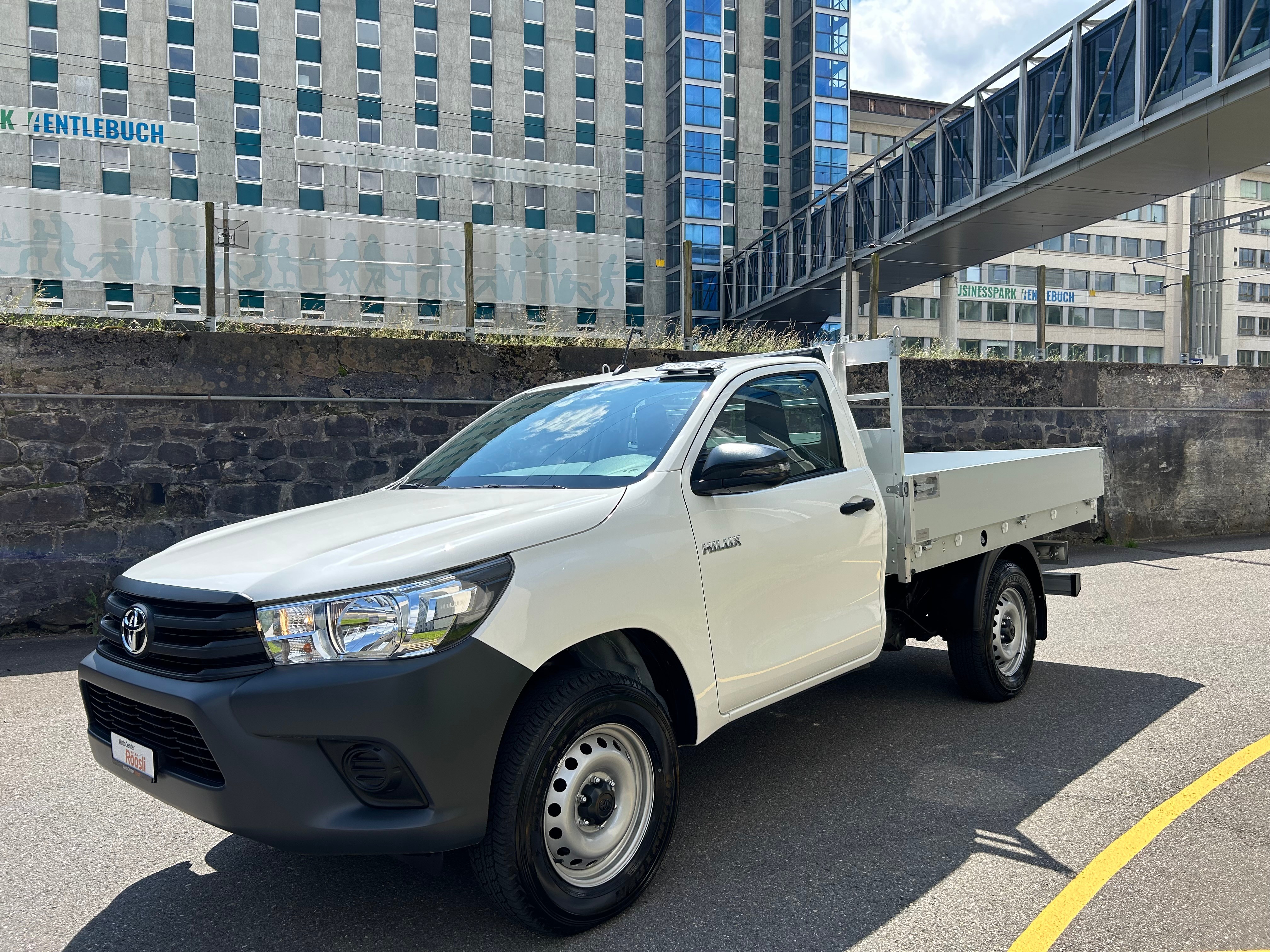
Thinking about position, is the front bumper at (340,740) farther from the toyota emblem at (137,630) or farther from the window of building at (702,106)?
the window of building at (702,106)

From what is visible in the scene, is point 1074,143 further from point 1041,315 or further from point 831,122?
point 831,122

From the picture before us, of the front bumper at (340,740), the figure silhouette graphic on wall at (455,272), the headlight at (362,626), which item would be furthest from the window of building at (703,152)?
the front bumper at (340,740)

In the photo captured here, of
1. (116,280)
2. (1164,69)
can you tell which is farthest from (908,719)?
(1164,69)

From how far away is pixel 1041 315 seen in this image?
580 inches

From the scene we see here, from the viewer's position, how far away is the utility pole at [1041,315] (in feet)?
47.0

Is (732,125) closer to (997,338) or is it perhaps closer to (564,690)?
(997,338)

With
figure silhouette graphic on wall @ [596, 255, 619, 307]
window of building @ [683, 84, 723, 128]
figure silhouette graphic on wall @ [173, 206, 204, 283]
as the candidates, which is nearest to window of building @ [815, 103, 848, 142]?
window of building @ [683, 84, 723, 128]

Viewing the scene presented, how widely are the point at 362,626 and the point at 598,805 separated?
1.02 m

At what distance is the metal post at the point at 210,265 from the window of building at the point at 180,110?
4210cm

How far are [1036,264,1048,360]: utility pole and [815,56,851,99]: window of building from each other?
47260 millimetres

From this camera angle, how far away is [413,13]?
49.8 m

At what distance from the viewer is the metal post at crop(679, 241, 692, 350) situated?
463 inches

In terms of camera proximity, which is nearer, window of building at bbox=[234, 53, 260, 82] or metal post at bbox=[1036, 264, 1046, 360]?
metal post at bbox=[1036, 264, 1046, 360]

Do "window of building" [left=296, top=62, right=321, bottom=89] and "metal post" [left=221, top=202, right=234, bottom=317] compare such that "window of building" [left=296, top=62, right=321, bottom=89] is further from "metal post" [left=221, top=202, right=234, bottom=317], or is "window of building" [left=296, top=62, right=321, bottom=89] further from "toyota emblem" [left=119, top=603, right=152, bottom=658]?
"toyota emblem" [left=119, top=603, right=152, bottom=658]
